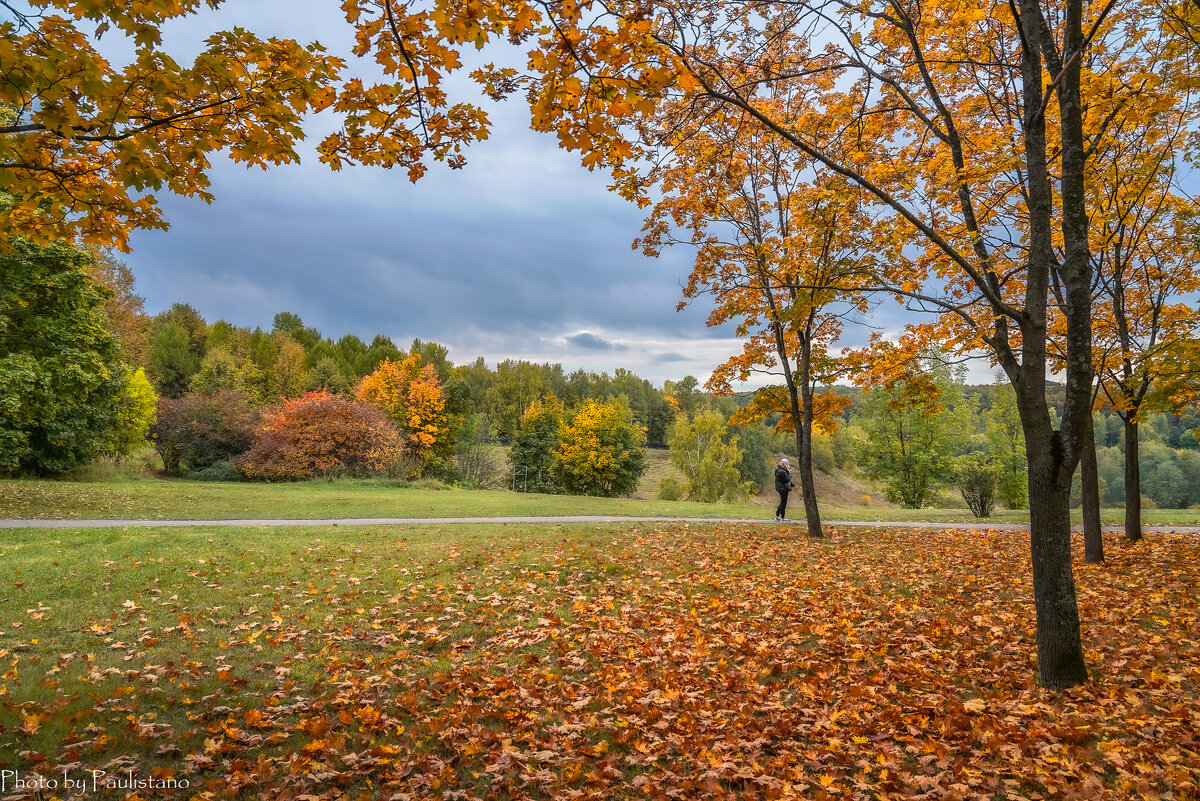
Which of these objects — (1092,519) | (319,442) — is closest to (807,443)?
(1092,519)

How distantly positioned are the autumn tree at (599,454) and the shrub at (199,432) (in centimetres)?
1891

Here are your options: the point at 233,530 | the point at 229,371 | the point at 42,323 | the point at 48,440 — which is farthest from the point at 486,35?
the point at 229,371

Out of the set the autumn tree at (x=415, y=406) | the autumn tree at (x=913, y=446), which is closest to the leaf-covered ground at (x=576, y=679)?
the autumn tree at (x=913, y=446)

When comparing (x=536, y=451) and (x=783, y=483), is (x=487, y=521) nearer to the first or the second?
(x=783, y=483)

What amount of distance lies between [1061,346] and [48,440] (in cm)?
3224

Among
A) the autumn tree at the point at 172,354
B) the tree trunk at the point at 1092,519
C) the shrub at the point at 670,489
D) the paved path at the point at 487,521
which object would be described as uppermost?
the autumn tree at the point at 172,354

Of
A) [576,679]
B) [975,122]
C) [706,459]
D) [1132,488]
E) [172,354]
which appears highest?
[172,354]

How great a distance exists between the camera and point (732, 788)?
3248 millimetres

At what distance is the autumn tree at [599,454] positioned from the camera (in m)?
37.2

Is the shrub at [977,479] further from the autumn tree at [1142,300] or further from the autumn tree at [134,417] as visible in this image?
the autumn tree at [134,417]

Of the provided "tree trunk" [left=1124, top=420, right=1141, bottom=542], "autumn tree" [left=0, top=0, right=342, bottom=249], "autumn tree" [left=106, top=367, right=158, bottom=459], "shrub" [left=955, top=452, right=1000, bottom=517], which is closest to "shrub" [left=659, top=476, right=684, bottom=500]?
"shrub" [left=955, top=452, right=1000, bottom=517]

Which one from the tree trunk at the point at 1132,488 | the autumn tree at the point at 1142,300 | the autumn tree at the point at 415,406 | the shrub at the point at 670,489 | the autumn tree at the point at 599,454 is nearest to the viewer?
the autumn tree at the point at 1142,300

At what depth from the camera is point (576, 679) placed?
16.0 ft

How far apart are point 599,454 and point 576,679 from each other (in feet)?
105
